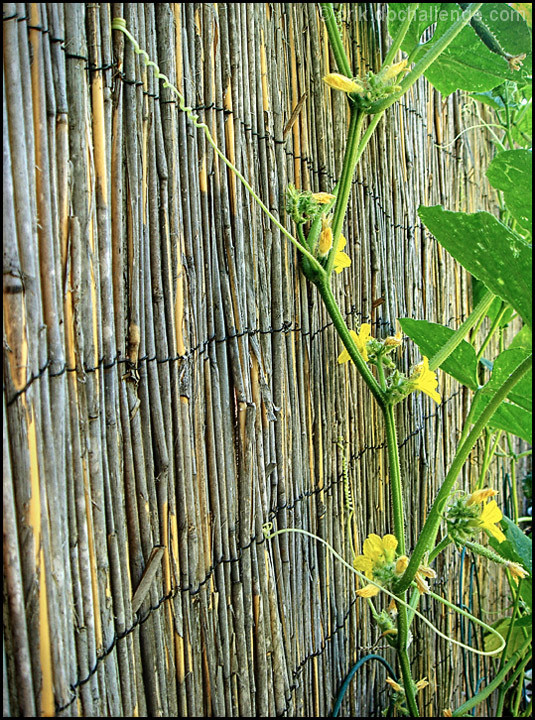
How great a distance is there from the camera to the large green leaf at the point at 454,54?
102cm

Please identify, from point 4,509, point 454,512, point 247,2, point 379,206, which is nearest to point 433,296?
point 379,206

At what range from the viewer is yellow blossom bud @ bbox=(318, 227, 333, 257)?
35.5 inches

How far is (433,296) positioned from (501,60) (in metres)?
0.53

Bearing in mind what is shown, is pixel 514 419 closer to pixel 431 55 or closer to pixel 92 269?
pixel 431 55

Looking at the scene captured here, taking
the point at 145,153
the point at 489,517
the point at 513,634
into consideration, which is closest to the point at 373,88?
the point at 145,153

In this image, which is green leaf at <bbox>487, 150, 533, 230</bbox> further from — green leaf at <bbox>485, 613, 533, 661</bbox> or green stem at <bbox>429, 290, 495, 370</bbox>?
green leaf at <bbox>485, 613, 533, 661</bbox>

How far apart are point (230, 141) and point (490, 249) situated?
1.15 ft

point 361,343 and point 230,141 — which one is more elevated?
point 230,141

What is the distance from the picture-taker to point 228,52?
0.81 m

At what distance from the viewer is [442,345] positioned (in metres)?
1.07

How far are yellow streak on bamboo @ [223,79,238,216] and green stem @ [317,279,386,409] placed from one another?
0.19 metres

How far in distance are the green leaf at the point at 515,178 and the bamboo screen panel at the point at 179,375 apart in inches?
11.3

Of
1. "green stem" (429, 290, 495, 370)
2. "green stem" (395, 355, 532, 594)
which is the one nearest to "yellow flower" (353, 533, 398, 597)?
"green stem" (395, 355, 532, 594)

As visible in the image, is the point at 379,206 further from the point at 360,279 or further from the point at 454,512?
the point at 454,512
